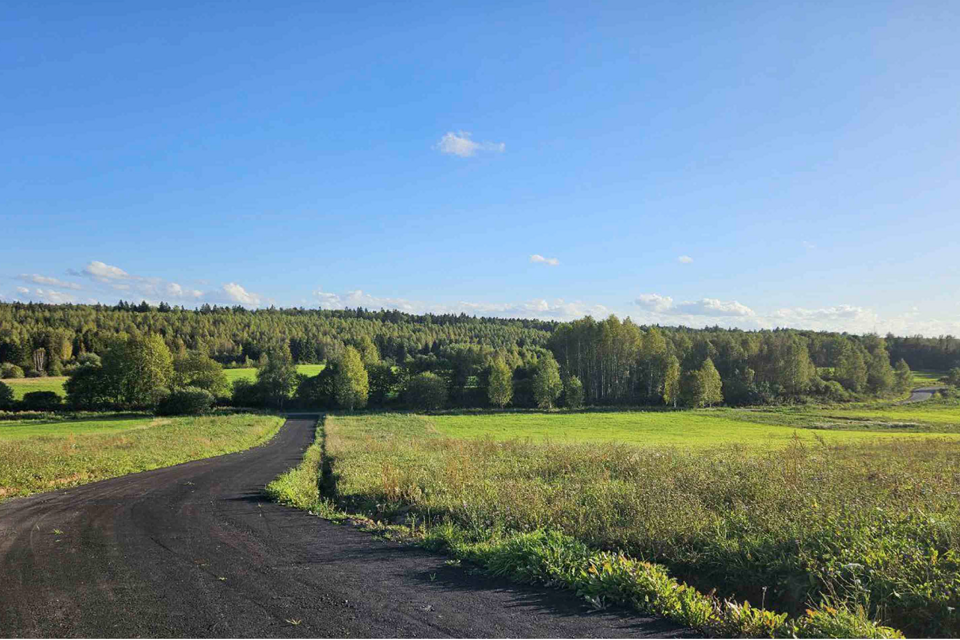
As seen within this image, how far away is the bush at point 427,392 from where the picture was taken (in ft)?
243

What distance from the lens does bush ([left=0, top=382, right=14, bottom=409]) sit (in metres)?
64.2

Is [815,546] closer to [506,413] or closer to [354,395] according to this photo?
[506,413]

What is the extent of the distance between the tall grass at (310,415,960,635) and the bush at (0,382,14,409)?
7495 centimetres

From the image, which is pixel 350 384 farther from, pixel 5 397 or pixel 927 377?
pixel 927 377

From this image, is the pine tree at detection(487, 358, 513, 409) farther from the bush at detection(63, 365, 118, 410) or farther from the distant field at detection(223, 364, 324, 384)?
the bush at detection(63, 365, 118, 410)

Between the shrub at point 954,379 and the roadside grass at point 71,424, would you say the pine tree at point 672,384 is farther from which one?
the shrub at point 954,379

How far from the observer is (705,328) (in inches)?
6855

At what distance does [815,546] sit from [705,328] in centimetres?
18226

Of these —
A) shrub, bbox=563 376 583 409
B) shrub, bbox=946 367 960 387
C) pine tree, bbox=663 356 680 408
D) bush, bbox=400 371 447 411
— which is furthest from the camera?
shrub, bbox=946 367 960 387

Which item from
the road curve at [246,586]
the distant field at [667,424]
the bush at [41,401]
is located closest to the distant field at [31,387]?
the bush at [41,401]

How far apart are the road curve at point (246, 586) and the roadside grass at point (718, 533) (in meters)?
A: 0.66

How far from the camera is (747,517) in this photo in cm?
938

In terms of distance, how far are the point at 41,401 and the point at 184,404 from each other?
21158mm

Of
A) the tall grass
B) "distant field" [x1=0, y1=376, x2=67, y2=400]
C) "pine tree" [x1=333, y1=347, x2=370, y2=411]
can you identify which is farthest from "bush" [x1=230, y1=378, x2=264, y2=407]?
the tall grass
